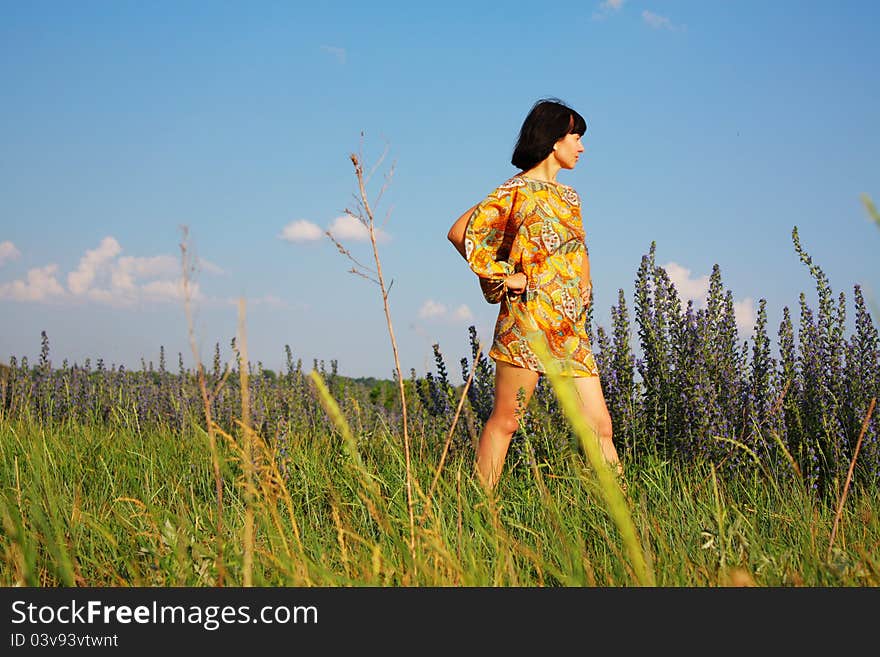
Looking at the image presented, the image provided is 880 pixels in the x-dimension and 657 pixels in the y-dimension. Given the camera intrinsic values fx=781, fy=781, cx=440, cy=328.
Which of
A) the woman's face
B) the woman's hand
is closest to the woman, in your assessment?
the woman's hand

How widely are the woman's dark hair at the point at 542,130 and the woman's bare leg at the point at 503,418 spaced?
1065 millimetres

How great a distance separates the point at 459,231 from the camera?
3.71 metres

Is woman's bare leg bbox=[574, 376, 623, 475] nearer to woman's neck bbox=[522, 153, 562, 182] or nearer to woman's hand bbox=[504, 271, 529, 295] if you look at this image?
woman's hand bbox=[504, 271, 529, 295]

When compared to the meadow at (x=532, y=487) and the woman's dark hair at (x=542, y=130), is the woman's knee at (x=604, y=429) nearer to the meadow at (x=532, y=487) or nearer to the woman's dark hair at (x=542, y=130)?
the meadow at (x=532, y=487)

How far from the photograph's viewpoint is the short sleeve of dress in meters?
3.63

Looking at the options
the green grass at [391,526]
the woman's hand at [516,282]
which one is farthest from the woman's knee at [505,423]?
the woman's hand at [516,282]

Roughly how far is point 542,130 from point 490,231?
1.96 feet

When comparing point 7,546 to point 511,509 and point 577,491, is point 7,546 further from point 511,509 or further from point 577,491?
point 577,491

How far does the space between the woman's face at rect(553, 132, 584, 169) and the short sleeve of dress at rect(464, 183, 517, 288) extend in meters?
0.35

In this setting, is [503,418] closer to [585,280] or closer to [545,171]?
[585,280]

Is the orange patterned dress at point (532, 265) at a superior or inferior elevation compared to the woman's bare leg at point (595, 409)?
superior

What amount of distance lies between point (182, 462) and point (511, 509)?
187 centimetres

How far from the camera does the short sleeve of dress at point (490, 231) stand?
3633 mm

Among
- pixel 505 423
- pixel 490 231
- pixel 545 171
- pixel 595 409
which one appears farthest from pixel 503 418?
pixel 545 171
